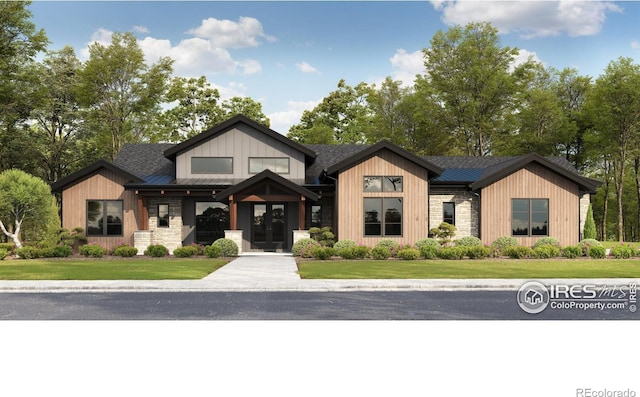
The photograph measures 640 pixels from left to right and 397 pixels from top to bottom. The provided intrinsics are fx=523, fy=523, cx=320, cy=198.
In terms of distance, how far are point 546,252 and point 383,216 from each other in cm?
786

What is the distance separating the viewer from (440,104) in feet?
163

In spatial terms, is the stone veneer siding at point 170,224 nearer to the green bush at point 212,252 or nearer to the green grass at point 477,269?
the green bush at point 212,252

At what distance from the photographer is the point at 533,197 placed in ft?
89.5

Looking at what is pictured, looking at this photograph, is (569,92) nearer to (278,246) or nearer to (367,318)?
(278,246)

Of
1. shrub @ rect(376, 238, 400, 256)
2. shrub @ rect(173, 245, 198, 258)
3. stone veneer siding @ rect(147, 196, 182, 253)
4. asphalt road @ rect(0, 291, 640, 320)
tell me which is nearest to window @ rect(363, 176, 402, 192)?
shrub @ rect(376, 238, 400, 256)

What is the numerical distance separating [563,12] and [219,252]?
1602 inches

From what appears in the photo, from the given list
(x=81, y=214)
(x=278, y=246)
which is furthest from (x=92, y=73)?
(x=278, y=246)

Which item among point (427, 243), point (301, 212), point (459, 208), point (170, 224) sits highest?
point (459, 208)

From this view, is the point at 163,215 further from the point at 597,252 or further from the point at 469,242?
the point at 597,252

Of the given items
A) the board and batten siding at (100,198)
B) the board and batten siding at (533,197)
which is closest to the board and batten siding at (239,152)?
the board and batten siding at (100,198)

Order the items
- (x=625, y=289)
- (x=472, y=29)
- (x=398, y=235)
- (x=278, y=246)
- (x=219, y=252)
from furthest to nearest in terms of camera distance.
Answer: (x=472, y=29), (x=278, y=246), (x=398, y=235), (x=219, y=252), (x=625, y=289)

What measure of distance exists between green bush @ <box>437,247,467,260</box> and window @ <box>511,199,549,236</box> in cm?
488

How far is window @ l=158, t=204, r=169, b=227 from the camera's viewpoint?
2867cm

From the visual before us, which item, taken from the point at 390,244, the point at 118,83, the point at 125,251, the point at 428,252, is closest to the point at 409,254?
the point at 428,252
